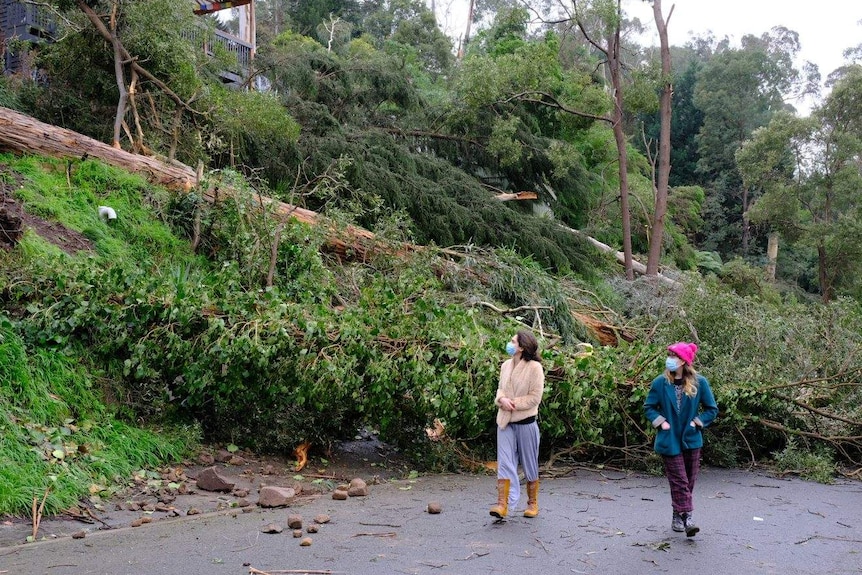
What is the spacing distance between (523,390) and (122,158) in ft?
23.7

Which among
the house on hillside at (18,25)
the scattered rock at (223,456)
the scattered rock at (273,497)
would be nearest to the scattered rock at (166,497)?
the scattered rock at (273,497)

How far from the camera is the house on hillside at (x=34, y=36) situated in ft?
47.0

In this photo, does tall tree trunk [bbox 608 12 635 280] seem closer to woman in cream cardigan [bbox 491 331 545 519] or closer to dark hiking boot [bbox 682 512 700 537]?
woman in cream cardigan [bbox 491 331 545 519]

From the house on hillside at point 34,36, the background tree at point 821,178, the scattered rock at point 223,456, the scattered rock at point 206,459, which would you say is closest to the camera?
the scattered rock at point 206,459

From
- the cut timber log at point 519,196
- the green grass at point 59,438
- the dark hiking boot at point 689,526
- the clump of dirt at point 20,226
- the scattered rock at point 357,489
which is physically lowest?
the scattered rock at point 357,489

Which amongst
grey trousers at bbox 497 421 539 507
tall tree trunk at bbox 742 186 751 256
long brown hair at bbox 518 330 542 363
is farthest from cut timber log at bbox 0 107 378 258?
tall tree trunk at bbox 742 186 751 256

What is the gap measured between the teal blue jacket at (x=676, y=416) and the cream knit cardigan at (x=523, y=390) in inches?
29.7

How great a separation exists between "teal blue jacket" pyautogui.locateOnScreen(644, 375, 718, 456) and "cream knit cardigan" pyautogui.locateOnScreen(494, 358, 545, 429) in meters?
0.75

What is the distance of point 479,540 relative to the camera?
16.3ft

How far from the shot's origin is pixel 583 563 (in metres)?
4.58

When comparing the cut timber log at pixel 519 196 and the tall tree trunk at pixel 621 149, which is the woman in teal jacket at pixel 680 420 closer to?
the tall tree trunk at pixel 621 149

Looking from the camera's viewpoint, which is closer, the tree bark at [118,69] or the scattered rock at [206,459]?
the scattered rock at [206,459]

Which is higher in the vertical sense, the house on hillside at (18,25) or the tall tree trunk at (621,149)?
the house on hillside at (18,25)

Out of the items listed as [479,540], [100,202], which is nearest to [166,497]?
[479,540]
